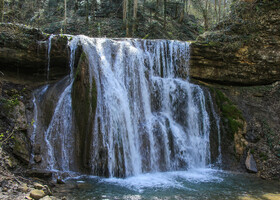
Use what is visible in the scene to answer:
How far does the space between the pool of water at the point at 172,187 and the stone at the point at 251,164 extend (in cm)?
67

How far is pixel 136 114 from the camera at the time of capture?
10664 mm

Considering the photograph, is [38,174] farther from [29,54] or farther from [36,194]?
[29,54]

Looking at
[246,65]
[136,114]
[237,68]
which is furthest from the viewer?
[237,68]

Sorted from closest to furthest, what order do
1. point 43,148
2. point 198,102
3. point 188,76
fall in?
point 43,148 < point 198,102 < point 188,76

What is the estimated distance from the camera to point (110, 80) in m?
10.5

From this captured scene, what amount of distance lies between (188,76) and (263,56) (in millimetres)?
4220

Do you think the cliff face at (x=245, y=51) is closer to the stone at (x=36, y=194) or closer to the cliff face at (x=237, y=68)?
the cliff face at (x=237, y=68)

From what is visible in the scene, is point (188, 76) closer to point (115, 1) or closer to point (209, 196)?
point (209, 196)

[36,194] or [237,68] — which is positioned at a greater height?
[237,68]

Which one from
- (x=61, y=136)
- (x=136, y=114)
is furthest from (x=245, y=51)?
(x=61, y=136)

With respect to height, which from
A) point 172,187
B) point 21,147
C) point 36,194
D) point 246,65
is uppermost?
point 246,65

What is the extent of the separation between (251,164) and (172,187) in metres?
4.74

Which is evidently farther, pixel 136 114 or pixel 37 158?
pixel 136 114

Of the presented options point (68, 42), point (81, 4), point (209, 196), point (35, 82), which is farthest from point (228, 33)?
point (81, 4)
